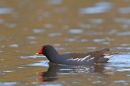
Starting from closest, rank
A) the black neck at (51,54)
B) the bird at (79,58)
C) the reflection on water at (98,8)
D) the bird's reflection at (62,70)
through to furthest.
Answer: the bird's reflection at (62,70), the bird at (79,58), the black neck at (51,54), the reflection on water at (98,8)

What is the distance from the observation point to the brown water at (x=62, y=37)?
42.7 feet

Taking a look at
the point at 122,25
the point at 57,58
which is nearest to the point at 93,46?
the point at 57,58

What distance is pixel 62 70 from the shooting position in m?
14.2

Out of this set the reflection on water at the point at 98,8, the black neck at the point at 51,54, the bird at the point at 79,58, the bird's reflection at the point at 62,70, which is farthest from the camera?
the reflection on water at the point at 98,8

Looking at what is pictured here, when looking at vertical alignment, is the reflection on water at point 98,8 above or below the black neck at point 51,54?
above

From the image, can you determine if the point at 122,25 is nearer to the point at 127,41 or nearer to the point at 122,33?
the point at 122,33

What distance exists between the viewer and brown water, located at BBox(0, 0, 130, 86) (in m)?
13.0

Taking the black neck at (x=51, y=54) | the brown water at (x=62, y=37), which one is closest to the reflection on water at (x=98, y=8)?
the brown water at (x=62, y=37)

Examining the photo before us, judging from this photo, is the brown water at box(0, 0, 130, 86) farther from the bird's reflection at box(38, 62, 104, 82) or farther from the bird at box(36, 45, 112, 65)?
the bird at box(36, 45, 112, 65)

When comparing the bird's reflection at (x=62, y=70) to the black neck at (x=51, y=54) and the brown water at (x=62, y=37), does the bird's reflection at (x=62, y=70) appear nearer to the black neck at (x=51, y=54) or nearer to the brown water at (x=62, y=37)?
the brown water at (x=62, y=37)

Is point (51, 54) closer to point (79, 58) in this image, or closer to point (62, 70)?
point (79, 58)

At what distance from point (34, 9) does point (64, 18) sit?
2773 millimetres

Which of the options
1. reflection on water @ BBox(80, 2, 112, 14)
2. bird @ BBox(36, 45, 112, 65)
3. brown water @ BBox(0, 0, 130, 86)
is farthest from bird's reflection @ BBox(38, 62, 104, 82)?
reflection on water @ BBox(80, 2, 112, 14)

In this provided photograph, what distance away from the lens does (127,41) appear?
17844 mm
